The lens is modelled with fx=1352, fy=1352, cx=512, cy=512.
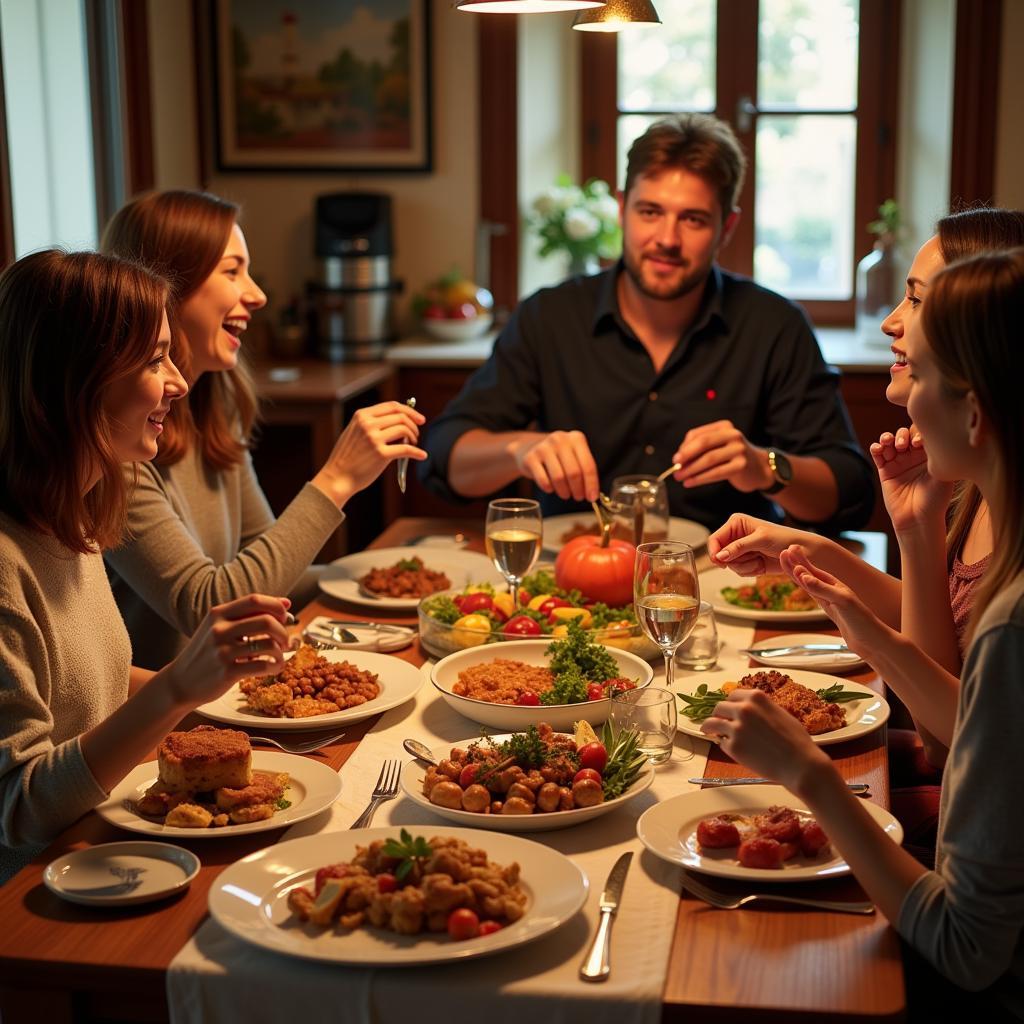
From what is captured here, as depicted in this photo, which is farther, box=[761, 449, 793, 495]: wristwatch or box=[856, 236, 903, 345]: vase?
box=[856, 236, 903, 345]: vase

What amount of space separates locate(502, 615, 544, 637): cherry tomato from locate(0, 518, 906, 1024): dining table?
62 centimetres

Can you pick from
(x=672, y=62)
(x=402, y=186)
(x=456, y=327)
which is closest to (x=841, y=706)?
(x=456, y=327)

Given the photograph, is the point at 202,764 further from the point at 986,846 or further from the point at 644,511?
the point at 644,511

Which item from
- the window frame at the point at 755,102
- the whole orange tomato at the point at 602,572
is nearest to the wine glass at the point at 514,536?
the whole orange tomato at the point at 602,572

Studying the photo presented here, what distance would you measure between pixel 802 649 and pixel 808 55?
325cm

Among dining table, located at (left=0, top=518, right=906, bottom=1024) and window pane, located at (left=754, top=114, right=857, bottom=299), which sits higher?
window pane, located at (left=754, top=114, right=857, bottom=299)

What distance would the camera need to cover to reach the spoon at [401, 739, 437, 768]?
1520 mm

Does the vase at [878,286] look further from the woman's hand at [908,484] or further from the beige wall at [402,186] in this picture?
the woman's hand at [908,484]

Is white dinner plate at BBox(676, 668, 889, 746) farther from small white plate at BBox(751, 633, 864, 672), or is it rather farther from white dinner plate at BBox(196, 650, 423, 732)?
white dinner plate at BBox(196, 650, 423, 732)

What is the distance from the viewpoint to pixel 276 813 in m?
1.41

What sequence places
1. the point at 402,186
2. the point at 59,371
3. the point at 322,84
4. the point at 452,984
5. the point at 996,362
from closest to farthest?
the point at 452,984 < the point at 996,362 < the point at 59,371 < the point at 322,84 < the point at 402,186

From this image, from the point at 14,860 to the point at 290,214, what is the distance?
11.2 ft

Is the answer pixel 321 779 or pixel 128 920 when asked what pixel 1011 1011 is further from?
pixel 128 920

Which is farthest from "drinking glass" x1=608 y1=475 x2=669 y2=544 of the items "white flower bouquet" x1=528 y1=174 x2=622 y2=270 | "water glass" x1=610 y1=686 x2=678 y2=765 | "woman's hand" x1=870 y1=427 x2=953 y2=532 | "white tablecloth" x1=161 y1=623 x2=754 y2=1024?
"white flower bouquet" x1=528 y1=174 x2=622 y2=270
